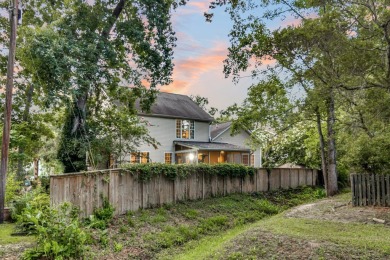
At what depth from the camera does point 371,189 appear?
11.5 meters

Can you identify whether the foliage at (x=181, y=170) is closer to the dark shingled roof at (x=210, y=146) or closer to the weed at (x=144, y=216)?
the weed at (x=144, y=216)

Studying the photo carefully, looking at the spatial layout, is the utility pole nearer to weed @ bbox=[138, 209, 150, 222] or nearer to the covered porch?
weed @ bbox=[138, 209, 150, 222]

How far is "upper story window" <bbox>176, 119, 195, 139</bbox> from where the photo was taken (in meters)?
25.1

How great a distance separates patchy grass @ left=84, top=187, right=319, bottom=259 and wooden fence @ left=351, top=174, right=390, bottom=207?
3.50 meters

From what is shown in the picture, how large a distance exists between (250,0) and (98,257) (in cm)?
825

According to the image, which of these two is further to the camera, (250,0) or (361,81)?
(250,0)

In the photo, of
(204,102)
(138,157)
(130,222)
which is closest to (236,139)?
(138,157)

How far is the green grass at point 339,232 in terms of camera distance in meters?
→ 6.62

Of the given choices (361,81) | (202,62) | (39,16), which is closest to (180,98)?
(202,62)

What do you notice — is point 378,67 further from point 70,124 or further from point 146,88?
point 70,124

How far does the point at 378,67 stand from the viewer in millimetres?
8352

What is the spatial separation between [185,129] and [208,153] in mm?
2766

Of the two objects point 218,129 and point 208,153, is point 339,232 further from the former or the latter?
point 218,129

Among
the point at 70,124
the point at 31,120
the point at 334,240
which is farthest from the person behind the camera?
the point at 31,120
